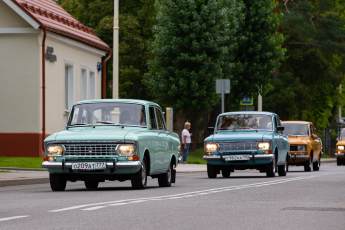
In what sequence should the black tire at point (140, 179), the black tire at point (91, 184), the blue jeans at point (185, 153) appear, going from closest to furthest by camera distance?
the black tire at point (140, 179)
the black tire at point (91, 184)
the blue jeans at point (185, 153)

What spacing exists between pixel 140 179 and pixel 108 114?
1651mm

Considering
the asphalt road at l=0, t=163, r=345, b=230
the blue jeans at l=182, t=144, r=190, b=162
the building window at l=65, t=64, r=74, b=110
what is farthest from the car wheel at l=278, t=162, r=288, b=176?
the blue jeans at l=182, t=144, r=190, b=162

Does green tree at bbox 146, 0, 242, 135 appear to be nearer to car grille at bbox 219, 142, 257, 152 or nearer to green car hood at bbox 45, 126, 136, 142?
car grille at bbox 219, 142, 257, 152

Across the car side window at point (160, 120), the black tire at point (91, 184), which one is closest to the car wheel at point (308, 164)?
the car side window at point (160, 120)

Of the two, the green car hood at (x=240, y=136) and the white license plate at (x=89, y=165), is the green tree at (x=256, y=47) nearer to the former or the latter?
the green car hood at (x=240, y=136)

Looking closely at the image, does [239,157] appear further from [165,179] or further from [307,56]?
[307,56]

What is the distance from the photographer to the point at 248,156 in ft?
103

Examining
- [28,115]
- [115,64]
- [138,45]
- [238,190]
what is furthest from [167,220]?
[138,45]

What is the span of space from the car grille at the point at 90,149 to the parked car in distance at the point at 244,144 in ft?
31.1

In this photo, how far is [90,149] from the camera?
2247 cm

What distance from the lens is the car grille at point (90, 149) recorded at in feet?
73.6

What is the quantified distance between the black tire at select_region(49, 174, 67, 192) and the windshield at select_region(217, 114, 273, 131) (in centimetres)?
1022

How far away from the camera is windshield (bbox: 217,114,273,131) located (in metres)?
32.8

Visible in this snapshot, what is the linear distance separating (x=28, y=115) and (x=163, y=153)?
19.1 m
